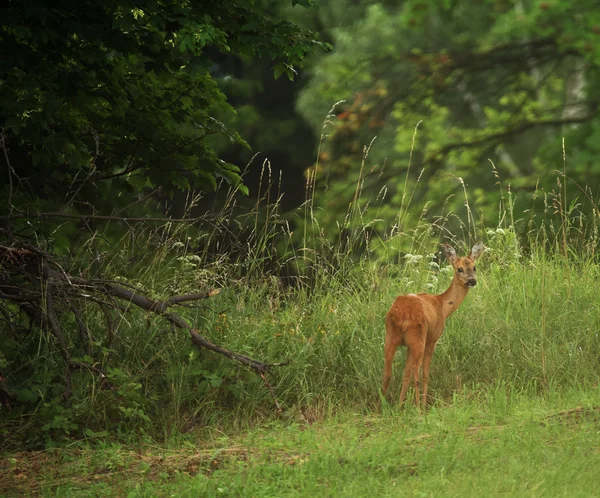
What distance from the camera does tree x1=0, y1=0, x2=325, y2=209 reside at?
25.1 ft

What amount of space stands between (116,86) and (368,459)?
13.2ft

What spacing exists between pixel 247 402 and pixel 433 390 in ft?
4.39

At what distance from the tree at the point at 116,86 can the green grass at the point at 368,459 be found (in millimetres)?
1959

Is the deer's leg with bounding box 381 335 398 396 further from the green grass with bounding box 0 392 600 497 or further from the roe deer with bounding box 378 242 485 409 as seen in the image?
the green grass with bounding box 0 392 600 497

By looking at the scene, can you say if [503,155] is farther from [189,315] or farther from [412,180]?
[189,315]

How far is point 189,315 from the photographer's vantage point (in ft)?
26.8

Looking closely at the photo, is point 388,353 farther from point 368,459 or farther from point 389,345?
point 368,459

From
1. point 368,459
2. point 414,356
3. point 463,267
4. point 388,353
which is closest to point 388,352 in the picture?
point 388,353

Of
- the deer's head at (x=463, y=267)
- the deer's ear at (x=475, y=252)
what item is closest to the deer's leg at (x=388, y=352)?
the deer's head at (x=463, y=267)

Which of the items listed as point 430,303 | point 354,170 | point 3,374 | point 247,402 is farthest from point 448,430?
point 354,170

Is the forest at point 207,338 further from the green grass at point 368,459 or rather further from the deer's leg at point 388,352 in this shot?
the deer's leg at point 388,352

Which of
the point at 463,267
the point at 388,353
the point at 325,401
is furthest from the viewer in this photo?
the point at 325,401

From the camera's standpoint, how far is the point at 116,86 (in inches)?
337

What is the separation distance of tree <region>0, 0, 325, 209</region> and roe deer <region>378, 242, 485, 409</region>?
2.16 m
